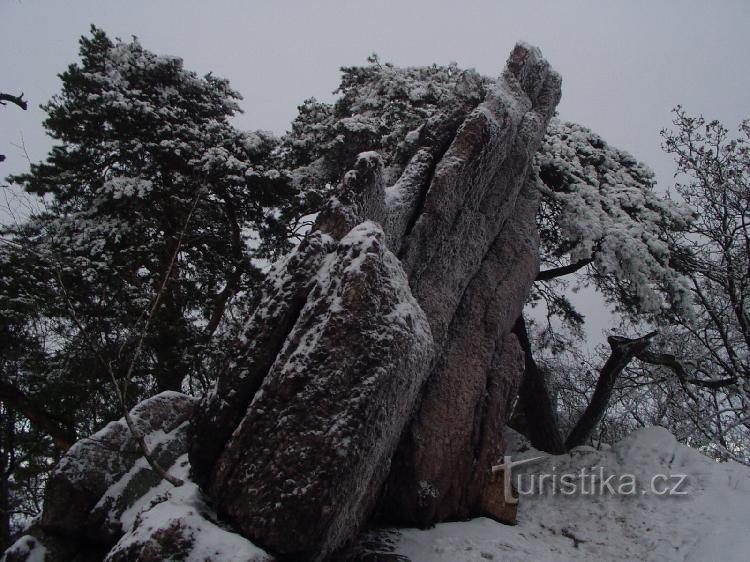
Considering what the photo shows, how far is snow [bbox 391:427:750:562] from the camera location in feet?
18.8

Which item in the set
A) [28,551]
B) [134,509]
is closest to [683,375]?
[134,509]

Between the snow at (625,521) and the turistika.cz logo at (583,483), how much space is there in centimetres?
4

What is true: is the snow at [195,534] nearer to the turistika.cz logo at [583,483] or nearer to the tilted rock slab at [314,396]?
the tilted rock slab at [314,396]

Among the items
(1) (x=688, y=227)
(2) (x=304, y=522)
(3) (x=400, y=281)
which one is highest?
(1) (x=688, y=227)

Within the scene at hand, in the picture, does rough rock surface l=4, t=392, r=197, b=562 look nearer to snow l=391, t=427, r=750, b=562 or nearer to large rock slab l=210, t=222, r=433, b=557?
large rock slab l=210, t=222, r=433, b=557

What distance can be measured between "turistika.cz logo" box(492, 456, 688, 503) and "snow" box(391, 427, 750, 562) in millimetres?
44

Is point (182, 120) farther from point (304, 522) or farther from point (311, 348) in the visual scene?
point (304, 522)

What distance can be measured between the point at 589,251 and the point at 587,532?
4.76m

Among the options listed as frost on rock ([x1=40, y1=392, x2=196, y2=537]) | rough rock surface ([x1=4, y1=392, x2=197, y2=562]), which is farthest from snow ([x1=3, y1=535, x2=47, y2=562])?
frost on rock ([x1=40, y1=392, x2=196, y2=537])

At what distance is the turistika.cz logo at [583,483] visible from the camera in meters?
7.08

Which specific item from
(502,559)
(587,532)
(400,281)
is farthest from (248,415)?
(587,532)

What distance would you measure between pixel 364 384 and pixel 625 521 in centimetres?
547

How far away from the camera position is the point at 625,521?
6855mm

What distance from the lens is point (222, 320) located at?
11.3 m
